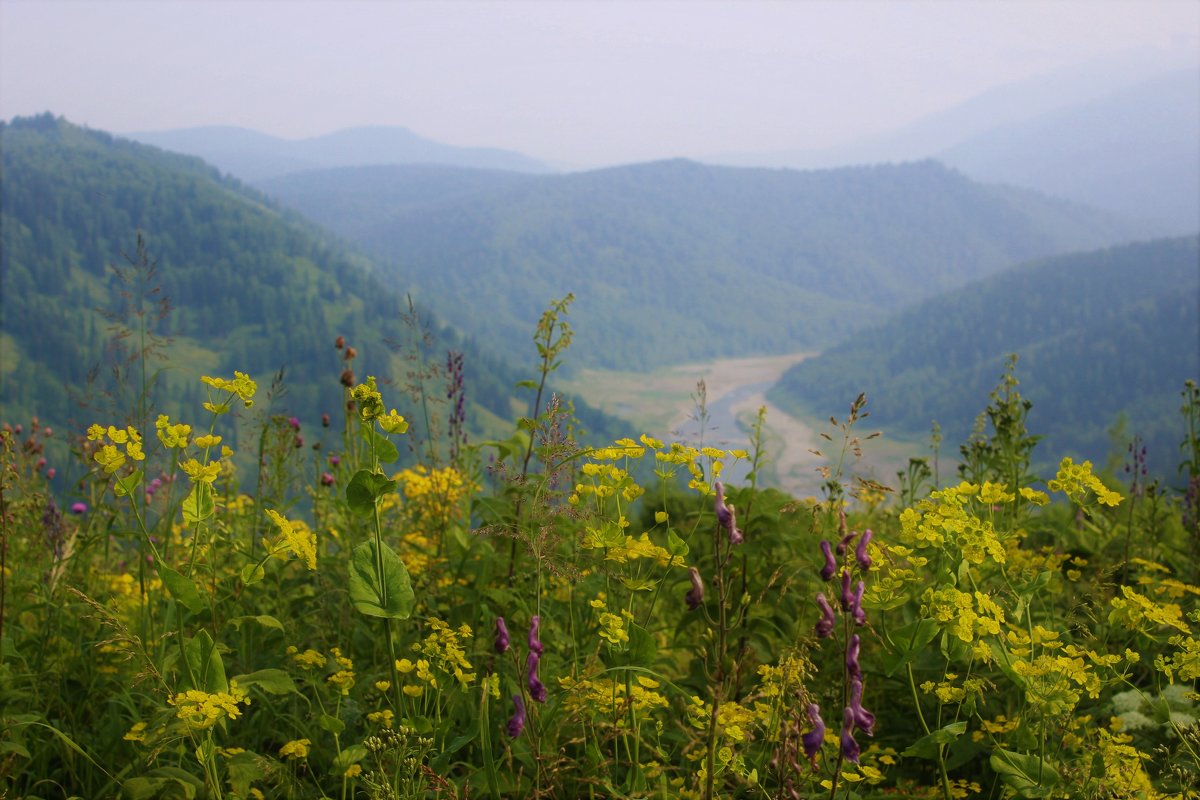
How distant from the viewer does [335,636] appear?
3.40 meters

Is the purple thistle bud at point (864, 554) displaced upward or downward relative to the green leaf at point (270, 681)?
upward

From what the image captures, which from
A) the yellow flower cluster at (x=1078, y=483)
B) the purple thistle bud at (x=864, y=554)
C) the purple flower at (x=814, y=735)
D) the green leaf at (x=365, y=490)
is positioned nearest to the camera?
the purple flower at (x=814, y=735)

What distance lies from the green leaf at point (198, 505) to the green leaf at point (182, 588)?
0.56 feet

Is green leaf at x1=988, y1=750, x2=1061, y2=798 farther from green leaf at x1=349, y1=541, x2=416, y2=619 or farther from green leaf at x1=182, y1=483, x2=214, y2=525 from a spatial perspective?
green leaf at x1=182, y1=483, x2=214, y2=525

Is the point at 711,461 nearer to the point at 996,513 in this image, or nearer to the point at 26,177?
the point at 996,513

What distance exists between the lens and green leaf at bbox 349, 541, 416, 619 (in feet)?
6.89

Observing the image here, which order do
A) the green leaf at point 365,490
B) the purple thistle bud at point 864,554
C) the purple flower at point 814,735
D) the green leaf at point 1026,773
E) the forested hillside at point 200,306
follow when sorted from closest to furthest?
1. the purple flower at point 814,735
2. the purple thistle bud at point 864,554
3. the green leaf at point 365,490
4. the green leaf at point 1026,773
5. the forested hillside at point 200,306

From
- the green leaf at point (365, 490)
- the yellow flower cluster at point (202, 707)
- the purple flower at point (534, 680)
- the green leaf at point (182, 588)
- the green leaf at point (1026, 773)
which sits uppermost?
the green leaf at point (365, 490)

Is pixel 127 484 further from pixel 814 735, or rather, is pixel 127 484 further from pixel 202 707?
pixel 814 735

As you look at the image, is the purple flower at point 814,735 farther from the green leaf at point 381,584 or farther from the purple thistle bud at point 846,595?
the green leaf at point 381,584

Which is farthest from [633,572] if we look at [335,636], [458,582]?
[335,636]

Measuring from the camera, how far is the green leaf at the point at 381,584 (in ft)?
6.89

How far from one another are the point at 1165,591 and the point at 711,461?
89.6 inches

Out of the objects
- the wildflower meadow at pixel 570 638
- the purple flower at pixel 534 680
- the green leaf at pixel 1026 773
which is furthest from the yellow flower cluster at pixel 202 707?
the green leaf at pixel 1026 773
